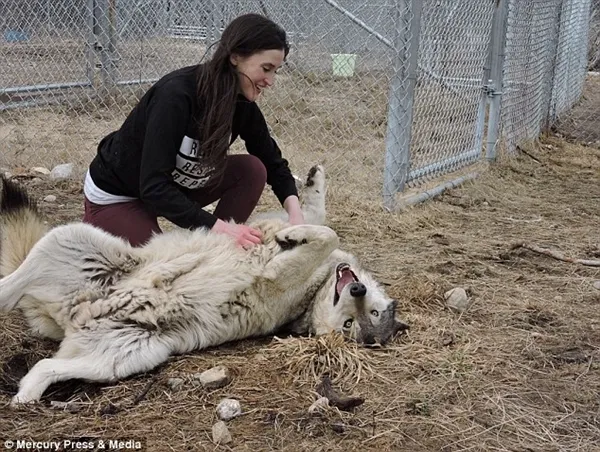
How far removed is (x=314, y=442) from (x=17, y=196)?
1958 mm

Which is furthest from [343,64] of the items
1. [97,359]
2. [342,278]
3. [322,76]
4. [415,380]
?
[97,359]

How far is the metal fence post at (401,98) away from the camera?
5645 millimetres

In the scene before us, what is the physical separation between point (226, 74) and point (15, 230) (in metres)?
1.24

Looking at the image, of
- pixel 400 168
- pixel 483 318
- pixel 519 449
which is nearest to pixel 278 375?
pixel 519 449

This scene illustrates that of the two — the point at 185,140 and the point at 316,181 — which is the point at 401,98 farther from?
the point at 185,140

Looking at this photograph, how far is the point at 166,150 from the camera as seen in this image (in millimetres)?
3342

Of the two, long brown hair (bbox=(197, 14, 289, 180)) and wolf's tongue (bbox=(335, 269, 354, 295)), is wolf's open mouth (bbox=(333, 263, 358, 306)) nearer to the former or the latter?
wolf's tongue (bbox=(335, 269, 354, 295))

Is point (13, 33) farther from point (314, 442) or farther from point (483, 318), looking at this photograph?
point (314, 442)

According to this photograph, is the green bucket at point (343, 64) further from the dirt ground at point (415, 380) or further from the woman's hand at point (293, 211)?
the woman's hand at point (293, 211)

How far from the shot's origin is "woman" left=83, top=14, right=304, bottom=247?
11.0ft

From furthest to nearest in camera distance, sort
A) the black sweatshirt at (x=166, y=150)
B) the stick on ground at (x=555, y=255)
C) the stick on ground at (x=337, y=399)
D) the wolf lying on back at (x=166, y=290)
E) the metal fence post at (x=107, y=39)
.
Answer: the metal fence post at (x=107, y=39), the stick on ground at (x=555, y=255), the black sweatshirt at (x=166, y=150), the wolf lying on back at (x=166, y=290), the stick on ground at (x=337, y=399)

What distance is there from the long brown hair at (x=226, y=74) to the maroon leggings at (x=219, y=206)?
465 mm

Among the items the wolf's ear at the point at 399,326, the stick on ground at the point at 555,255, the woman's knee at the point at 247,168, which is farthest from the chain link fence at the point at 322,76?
the wolf's ear at the point at 399,326

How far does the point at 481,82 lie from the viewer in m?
7.27
